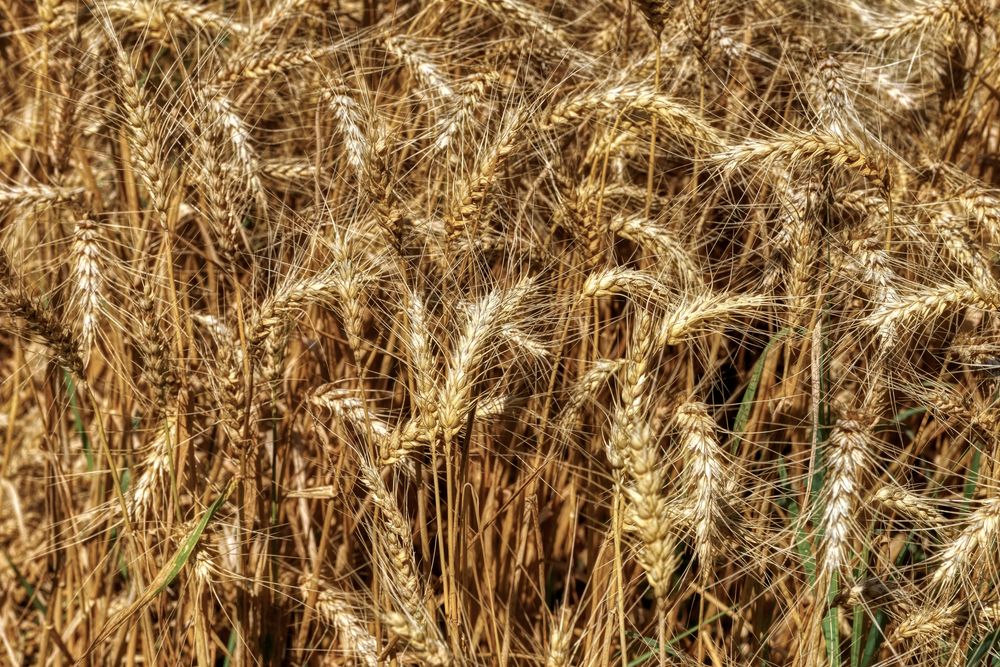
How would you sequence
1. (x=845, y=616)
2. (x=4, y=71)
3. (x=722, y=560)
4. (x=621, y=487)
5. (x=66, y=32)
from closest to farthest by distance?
(x=621, y=487)
(x=722, y=560)
(x=845, y=616)
(x=66, y=32)
(x=4, y=71)

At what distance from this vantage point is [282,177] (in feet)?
6.33

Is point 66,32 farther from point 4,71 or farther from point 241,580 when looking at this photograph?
point 241,580

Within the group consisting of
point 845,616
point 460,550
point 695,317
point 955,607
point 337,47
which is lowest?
point 845,616

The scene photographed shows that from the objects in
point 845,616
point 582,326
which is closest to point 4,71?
point 582,326

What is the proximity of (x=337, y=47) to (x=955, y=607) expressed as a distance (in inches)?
61.7

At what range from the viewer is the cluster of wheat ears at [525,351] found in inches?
56.0

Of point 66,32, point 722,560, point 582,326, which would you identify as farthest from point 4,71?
point 722,560

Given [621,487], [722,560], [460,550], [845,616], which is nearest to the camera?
[621,487]

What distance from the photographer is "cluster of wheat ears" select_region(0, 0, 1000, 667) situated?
1.42m

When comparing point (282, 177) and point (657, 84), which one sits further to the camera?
point (282, 177)

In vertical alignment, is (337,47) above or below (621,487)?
above

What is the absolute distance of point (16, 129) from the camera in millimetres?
2494

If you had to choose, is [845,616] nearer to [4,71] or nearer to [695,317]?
[695,317]

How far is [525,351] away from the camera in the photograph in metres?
1.68
